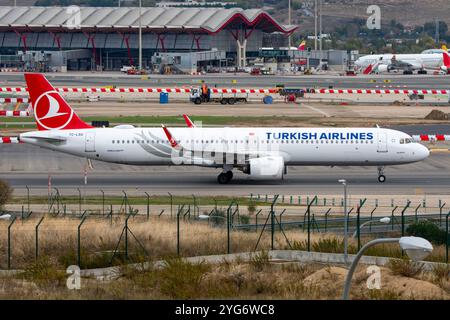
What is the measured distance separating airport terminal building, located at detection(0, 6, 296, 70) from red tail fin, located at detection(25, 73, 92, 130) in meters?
117

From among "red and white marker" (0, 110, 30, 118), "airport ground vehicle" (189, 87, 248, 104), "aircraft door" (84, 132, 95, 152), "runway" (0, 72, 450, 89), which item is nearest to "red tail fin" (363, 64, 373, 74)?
"runway" (0, 72, 450, 89)

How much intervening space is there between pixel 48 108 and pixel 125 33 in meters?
123

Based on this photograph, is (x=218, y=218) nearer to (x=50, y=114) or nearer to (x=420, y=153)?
(x=50, y=114)

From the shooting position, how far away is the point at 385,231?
4475cm

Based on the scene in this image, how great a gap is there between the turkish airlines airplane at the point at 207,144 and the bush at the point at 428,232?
19.1 metres

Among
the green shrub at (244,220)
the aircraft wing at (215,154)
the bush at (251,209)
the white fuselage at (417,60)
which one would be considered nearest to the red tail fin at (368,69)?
the white fuselage at (417,60)

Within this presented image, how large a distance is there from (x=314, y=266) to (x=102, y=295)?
8882mm

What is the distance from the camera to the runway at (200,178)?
6034 centimetres

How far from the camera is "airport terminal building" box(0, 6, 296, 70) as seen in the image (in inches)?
7185

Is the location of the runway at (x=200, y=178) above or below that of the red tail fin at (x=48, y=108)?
below

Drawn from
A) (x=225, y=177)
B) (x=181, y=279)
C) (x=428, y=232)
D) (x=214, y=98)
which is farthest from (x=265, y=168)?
(x=214, y=98)

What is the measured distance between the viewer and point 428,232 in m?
43.0

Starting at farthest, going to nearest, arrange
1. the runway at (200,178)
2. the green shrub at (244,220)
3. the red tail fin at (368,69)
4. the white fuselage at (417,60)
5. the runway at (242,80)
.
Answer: the white fuselage at (417,60)
the red tail fin at (368,69)
the runway at (242,80)
the runway at (200,178)
the green shrub at (244,220)

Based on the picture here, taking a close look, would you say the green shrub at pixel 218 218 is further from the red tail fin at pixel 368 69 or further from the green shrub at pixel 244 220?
the red tail fin at pixel 368 69
